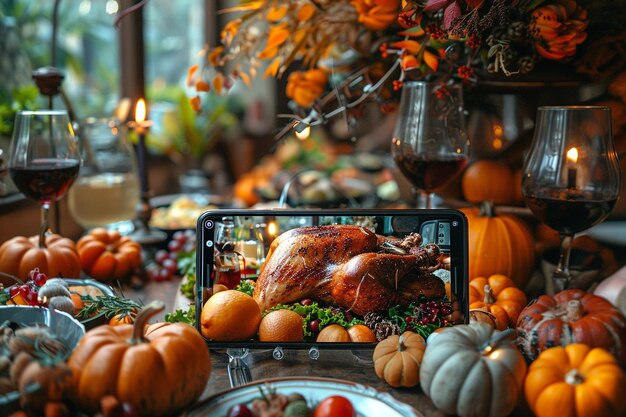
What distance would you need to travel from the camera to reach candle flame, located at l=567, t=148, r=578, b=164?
3.93 ft

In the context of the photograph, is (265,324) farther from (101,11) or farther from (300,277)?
(101,11)

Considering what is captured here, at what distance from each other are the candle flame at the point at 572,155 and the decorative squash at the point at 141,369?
Answer: 72cm

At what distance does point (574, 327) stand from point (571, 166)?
1.14 feet

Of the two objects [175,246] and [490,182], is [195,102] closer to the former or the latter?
[175,246]

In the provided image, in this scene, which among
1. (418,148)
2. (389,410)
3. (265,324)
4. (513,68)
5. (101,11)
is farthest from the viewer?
(101,11)

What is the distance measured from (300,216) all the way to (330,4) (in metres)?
0.67

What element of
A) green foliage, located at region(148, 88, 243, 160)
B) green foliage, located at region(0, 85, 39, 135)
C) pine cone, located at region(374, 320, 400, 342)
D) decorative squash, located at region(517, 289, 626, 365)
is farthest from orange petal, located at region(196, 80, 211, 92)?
Result: green foliage, located at region(148, 88, 243, 160)

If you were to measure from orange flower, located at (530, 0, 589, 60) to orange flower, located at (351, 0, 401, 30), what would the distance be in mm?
313

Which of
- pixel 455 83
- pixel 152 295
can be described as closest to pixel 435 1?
pixel 455 83

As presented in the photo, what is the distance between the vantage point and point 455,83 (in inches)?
57.4

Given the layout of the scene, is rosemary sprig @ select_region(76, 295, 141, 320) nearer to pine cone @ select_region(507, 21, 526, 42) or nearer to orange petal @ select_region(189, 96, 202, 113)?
orange petal @ select_region(189, 96, 202, 113)

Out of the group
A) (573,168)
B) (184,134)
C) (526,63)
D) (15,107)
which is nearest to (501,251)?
(573,168)

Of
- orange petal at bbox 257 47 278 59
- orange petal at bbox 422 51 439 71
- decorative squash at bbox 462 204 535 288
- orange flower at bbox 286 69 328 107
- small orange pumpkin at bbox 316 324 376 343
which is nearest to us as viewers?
small orange pumpkin at bbox 316 324 376 343

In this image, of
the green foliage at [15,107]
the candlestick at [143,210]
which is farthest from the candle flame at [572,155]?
the green foliage at [15,107]
